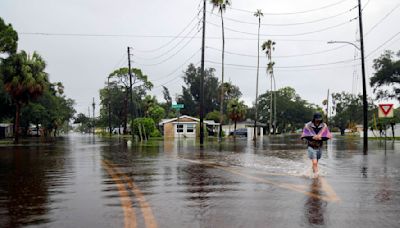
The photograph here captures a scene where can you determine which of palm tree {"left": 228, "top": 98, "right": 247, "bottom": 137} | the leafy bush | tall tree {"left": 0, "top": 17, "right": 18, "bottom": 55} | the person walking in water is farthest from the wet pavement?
palm tree {"left": 228, "top": 98, "right": 247, "bottom": 137}

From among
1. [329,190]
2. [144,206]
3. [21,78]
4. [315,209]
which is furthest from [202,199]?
[21,78]

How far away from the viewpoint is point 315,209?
744 centimetres

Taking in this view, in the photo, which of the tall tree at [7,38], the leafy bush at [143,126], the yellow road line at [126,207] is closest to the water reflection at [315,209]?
the yellow road line at [126,207]

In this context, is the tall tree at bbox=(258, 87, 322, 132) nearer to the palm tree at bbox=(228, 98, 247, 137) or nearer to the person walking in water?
the palm tree at bbox=(228, 98, 247, 137)

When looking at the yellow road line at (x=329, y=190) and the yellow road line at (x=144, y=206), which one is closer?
the yellow road line at (x=144, y=206)

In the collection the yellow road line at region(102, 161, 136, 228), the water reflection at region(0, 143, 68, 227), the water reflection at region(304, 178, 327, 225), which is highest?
the water reflection at region(304, 178, 327, 225)

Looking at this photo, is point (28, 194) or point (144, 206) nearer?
point (144, 206)

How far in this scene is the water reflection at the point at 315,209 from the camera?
260 inches

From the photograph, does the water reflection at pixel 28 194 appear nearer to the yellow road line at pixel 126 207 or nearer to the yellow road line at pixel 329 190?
the yellow road line at pixel 126 207

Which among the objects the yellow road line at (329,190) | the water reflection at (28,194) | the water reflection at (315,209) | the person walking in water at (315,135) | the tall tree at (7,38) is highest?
the tall tree at (7,38)

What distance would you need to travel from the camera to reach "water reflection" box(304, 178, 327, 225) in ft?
21.7

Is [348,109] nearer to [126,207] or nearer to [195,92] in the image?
[195,92]

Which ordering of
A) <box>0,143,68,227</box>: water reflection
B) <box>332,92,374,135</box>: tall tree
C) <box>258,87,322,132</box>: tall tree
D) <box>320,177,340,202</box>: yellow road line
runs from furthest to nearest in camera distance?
<box>258,87,322,132</box>: tall tree
<box>332,92,374,135</box>: tall tree
<box>320,177,340,202</box>: yellow road line
<box>0,143,68,227</box>: water reflection

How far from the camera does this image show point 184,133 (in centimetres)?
7150
